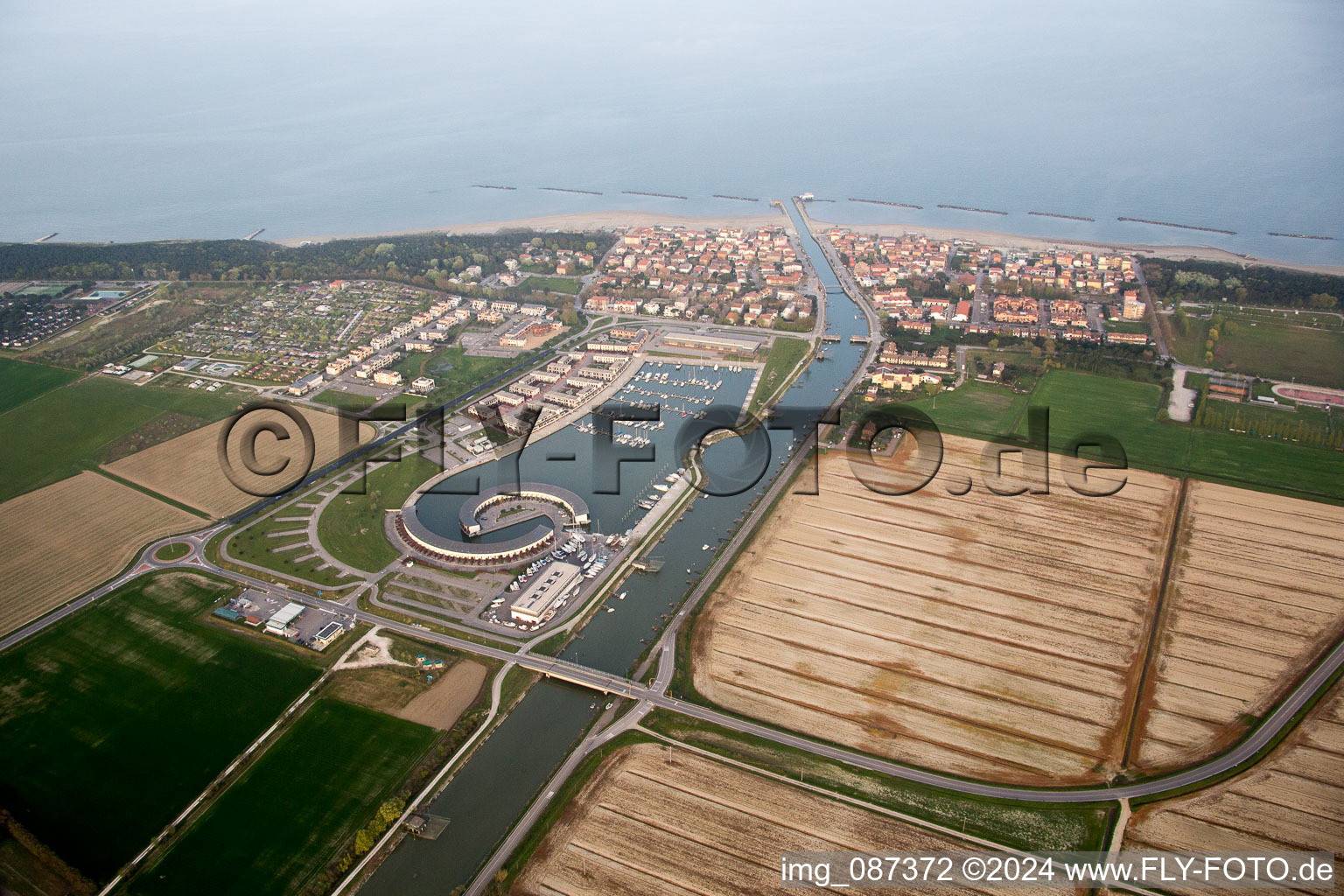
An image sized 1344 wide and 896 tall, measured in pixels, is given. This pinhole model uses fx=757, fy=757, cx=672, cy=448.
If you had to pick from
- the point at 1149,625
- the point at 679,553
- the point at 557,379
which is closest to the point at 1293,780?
the point at 1149,625

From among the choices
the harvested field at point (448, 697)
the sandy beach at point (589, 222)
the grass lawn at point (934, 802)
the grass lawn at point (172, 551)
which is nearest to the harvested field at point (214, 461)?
the grass lawn at point (172, 551)

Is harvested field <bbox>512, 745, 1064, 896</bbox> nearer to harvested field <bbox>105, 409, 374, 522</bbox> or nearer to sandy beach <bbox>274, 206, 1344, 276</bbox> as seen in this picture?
harvested field <bbox>105, 409, 374, 522</bbox>

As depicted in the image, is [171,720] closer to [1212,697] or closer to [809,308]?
[1212,697]

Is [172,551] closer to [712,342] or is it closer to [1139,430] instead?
[712,342]

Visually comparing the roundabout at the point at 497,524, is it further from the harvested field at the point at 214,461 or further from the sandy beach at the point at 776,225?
the sandy beach at the point at 776,225

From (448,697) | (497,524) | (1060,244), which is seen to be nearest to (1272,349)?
(1060,244)

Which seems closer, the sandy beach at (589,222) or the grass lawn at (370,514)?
the grass lawn at (370,514)
